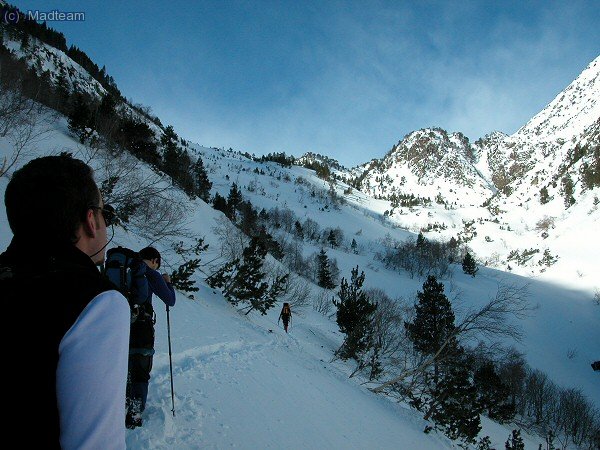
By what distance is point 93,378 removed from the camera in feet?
2.98

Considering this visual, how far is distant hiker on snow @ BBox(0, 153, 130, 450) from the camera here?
0.88 metres

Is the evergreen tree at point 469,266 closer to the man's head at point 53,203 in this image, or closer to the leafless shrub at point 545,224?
the leafless shrub at point 545,224

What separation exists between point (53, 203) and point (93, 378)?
67cm

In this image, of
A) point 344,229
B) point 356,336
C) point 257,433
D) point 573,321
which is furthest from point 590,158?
point 257,433

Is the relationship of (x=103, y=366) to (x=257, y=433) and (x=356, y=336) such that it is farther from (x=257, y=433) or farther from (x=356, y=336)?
(x=356, y=336)

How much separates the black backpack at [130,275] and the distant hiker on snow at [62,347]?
2.88 m

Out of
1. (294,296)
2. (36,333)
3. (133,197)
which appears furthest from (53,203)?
(294,296)

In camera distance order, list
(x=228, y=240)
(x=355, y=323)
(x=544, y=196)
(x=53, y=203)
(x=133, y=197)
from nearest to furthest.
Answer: (x=53, y=203) → (x=133, y=197) → (x=355, y=323) → (x=228, y=240) → (x=544, y=196)

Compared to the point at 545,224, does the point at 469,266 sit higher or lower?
lower

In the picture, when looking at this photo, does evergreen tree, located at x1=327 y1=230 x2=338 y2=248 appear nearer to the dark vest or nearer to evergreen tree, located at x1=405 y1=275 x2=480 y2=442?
evergreen tree, located at x1=405 y1=275 x2=480 y2=442

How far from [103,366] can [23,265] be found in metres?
0.41

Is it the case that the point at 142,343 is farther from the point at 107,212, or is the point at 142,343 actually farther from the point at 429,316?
the point at 429,316

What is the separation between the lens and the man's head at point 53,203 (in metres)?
1.14

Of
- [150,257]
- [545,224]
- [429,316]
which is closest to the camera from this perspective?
[150,257]
